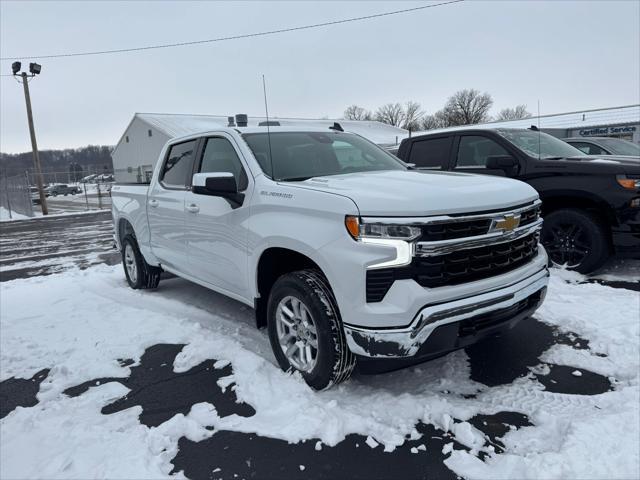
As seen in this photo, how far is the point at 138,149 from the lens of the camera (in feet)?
122

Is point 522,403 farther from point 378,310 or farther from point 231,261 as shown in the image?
point 231,261

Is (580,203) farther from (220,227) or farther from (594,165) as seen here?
(220,227)

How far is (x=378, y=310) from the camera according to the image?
263 centimetres

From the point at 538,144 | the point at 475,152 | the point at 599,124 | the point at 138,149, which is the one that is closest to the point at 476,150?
the point at 475,152

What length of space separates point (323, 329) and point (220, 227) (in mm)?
1475

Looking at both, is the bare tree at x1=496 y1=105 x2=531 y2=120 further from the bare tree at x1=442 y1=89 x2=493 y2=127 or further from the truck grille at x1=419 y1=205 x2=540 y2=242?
the truck grille at x1=419 y1=205 x2=540 y2=242

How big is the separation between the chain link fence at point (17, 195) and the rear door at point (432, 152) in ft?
72.3

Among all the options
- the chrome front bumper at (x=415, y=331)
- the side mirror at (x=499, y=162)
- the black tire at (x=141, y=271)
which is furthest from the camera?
the black tire at (x=141, y=271)

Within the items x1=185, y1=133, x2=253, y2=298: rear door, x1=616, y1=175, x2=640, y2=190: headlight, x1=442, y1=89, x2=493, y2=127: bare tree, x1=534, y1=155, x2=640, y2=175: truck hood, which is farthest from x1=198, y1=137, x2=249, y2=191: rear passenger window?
x1=442, y1=89, x2=493, y2=127: bare tree

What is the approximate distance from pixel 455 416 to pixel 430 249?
106 cm

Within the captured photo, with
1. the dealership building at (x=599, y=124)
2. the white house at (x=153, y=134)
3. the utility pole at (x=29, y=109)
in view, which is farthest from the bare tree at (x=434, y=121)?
the utility pole at (x=29, y=109)

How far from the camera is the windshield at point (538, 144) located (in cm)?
602

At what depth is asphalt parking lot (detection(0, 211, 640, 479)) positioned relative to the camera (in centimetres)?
249

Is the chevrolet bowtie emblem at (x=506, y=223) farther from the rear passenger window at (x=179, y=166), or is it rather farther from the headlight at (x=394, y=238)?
the rear passenger window at (x=179, y=166)
